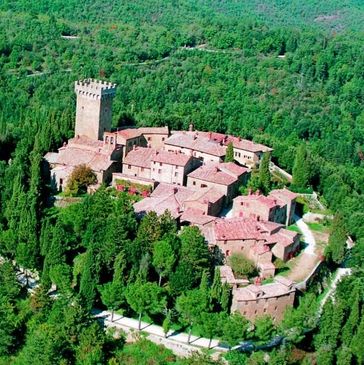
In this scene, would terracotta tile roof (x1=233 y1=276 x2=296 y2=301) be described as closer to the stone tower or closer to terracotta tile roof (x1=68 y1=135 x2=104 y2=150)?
terracotta tile roof (x1=68 y1=135 x2=104 y2=150)

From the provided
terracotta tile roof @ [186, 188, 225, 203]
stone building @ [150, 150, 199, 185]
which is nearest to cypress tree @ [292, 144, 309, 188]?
stone building @ [150, 150, 199, 185]

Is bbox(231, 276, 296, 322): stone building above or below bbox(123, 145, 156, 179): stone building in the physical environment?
below

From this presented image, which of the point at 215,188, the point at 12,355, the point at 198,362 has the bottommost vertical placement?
the point at 12,355

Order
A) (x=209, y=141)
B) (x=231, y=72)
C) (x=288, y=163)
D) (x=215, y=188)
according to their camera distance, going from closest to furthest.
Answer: (x=215, y=188) < (x=209, y=141) < (x=288, y=163) < (x=231, y=72)

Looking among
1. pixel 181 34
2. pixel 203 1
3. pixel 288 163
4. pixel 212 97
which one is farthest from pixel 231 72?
pixel 203 1

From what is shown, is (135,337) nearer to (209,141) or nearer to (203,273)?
(203,273)

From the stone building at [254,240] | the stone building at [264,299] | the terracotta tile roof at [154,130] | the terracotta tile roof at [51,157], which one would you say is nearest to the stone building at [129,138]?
the terracotta tile roof at [154,130]
